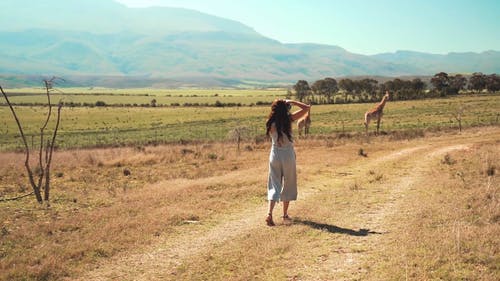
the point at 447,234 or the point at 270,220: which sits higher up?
the point at 447,234

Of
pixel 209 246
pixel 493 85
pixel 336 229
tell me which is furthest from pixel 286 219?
pixel 493 85

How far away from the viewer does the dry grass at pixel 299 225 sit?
317 inches

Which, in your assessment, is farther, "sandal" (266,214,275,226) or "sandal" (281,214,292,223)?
"sandal" (281,214,292,223)

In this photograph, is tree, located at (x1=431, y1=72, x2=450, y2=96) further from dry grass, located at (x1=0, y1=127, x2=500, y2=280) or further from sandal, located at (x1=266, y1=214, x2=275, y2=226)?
sandal, located at (x1=266, y1=214, x2=275, y2=226)

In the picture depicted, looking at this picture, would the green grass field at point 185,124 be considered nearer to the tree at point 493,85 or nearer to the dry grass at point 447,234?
the dry grass at point 447,234

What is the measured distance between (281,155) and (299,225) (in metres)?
1.74

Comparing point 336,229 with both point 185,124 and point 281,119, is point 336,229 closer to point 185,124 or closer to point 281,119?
point 281,119

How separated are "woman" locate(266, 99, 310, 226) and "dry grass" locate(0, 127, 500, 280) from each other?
0.75 meters

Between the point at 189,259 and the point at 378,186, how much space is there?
8430mm

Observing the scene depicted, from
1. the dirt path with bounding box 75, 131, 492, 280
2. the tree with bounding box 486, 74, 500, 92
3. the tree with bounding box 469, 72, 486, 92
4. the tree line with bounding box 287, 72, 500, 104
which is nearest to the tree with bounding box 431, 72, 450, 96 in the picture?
the tree line with bounding box 287, 72, 500, 104

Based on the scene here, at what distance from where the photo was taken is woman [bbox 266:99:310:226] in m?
10.9

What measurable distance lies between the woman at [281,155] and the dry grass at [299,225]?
746 mm

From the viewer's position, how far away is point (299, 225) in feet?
35.2

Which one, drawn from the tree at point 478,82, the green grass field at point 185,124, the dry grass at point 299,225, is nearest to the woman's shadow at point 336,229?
the dry grass at point 299,225
